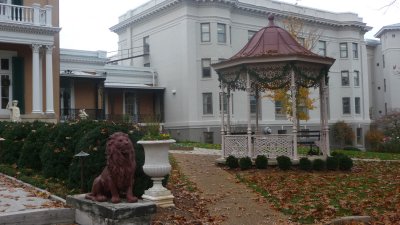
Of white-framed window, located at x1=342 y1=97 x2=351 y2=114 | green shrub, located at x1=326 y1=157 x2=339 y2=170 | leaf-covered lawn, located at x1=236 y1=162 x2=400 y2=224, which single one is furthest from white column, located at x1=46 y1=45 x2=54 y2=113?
white-framed window, located at x1=342 y1=97 x2=351 y2=114

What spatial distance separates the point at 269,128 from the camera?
39125 mm

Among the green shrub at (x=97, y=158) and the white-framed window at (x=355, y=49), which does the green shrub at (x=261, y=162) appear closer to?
the green shrub at (x=97, y=158)

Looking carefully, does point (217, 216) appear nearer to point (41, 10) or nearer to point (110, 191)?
point (110, 191)

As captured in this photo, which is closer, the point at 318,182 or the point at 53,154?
the point at 53,154

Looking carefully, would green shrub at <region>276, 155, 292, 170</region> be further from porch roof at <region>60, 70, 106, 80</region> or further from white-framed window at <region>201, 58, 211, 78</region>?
white-framed window at <region>201, 58, 211, 78</region>

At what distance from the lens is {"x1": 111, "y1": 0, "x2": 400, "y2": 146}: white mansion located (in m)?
36.2

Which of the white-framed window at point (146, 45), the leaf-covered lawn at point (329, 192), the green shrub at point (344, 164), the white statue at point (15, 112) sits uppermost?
the white-framed window at point (146, 45)

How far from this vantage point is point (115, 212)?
6.96 meters

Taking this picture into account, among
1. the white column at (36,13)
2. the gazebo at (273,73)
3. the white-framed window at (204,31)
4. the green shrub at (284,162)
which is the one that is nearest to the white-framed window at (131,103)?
the white-framed window at (204,31)

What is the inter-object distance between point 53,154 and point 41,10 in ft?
54.7

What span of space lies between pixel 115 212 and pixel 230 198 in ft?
13.2

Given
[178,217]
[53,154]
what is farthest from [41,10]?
[178,217]

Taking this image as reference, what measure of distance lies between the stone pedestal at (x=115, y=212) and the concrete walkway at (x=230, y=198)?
1.72 metres

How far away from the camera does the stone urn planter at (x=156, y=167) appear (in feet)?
28.6
